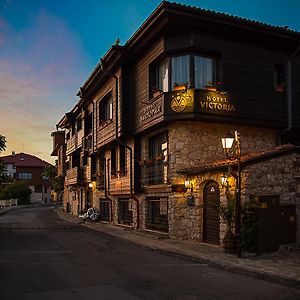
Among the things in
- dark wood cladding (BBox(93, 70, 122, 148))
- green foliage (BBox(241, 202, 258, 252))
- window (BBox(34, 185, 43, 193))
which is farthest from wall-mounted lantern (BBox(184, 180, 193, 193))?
window (BBox(34, 185, 43, 193))

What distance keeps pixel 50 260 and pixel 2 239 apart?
6.32 meters

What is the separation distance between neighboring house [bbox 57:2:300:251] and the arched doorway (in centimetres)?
4

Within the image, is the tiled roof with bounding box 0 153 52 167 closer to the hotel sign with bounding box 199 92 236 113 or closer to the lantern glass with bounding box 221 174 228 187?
the hotel sign with bounding box 199 92 236 113

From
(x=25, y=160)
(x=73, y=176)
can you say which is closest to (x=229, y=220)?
(x=73, y=176)

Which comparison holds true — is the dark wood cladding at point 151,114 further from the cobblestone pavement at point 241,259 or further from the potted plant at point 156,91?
the cobblestone pavement at point 241,259

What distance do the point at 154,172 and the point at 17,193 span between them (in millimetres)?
50684

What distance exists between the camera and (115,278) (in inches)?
365

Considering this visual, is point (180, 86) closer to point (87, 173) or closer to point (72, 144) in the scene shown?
point (87, 173)

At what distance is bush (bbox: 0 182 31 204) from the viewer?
6369 cm

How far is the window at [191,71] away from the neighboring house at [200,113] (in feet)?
0.14

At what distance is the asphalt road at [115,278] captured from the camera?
7836mm

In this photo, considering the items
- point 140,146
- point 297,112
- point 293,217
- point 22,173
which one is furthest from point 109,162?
point 22,173

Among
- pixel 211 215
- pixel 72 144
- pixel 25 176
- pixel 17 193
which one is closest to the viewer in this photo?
pixel 211 215

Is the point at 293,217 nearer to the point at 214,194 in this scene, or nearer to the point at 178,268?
the point at 214,194
